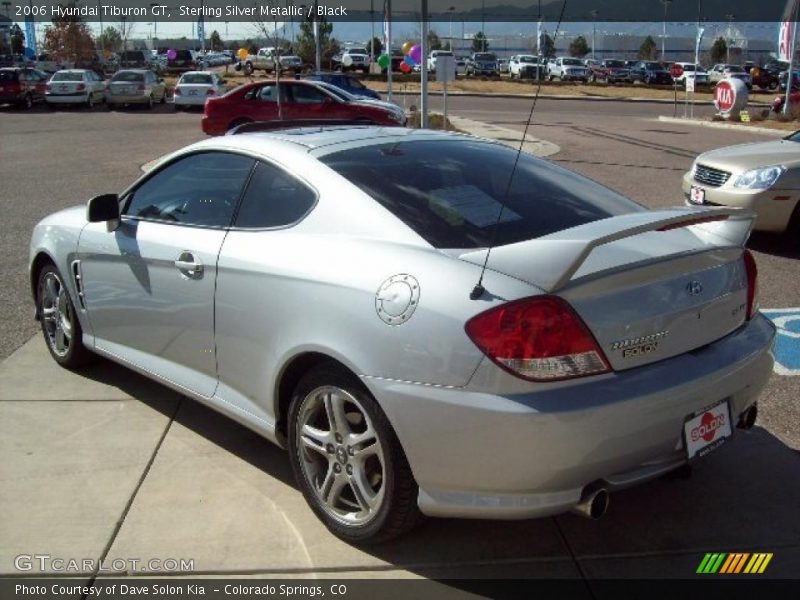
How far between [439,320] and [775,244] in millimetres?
7101

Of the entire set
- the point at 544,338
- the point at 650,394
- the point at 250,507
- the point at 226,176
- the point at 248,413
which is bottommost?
the point at 250,507

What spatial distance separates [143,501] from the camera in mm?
3654

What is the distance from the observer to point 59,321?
5164 millimetres

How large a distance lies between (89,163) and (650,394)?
15501 millimetres

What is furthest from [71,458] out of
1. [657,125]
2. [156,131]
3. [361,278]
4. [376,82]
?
[376,82]

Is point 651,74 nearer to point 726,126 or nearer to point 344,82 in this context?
point 726,126

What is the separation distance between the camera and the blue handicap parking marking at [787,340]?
518 centimetres

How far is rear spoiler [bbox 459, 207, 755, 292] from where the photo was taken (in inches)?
110

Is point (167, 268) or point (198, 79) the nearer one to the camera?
point (167, 268)

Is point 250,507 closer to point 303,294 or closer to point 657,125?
point 303,294

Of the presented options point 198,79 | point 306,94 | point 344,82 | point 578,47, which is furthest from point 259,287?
point 578,47

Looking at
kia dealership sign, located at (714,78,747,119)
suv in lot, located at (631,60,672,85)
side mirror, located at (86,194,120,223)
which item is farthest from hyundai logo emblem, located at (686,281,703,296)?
suv in lot, located at (631,60,672,85)

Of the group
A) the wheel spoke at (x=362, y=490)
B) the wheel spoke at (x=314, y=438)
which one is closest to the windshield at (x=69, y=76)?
the wheel spoke at (x=314, y=438)

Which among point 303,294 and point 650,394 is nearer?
point 650,394
